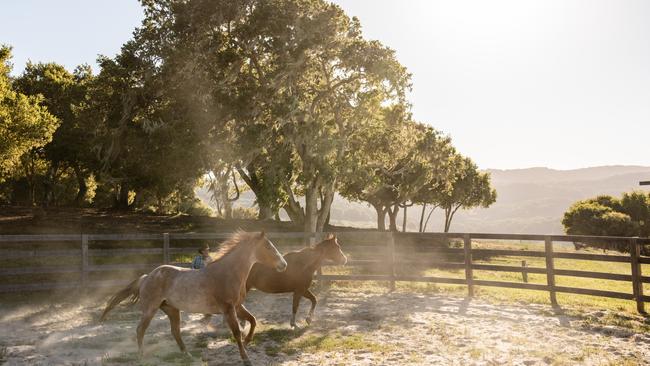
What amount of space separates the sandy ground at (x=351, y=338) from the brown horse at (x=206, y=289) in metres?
0.65

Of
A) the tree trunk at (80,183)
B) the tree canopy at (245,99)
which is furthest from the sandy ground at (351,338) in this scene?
the tree trunk at (80,183)

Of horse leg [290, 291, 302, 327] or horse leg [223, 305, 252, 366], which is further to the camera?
horse leg [290, 291, 302, 327]

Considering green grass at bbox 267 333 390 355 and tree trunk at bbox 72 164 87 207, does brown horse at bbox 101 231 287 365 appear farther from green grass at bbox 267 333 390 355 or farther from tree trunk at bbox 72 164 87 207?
tree trunk at bbox 72 164 87 207

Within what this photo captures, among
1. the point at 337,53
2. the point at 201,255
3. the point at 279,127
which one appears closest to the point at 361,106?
the point at 337,53

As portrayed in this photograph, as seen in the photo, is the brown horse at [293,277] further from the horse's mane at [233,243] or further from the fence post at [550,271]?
the fence post at [550,271]

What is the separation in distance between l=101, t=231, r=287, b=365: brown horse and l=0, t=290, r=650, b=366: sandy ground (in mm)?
649

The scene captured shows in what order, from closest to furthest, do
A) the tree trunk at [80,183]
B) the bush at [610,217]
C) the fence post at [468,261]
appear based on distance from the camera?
the fence post at [468,261] < the tree trunk at [80,183] < the bush at [610,217]

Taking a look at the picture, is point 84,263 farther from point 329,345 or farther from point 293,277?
point 329,345

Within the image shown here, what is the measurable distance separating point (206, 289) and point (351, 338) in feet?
10.1

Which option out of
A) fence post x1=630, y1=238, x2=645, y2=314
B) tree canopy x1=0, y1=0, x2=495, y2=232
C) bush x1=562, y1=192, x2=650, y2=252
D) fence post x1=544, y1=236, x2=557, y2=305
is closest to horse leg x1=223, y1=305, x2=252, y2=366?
fence post x1=544, y1=236, x2=557, y2=305

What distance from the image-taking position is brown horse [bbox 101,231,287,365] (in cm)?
711

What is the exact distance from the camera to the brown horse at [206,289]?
23.3ft

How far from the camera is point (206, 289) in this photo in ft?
23.4

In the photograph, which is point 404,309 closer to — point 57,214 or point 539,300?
point 539,300
